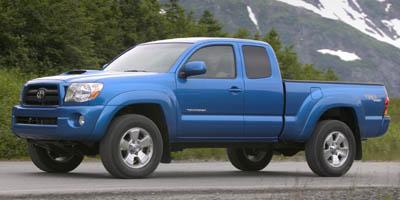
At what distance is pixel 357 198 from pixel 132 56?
13.6 ft

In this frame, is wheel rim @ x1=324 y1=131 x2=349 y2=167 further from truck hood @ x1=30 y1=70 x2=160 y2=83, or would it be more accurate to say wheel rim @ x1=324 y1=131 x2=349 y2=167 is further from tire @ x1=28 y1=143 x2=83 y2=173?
tire @ x1=28 y1=143 x2=83 y2=173

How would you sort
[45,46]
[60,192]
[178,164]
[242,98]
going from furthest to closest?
[45,46] < [178,164] < [242,98] < [60,192]

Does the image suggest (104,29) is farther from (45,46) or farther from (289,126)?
(289,126)

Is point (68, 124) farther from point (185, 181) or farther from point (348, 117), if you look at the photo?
point (348, 117)

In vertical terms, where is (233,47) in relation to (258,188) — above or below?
above

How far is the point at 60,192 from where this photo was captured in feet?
27.8

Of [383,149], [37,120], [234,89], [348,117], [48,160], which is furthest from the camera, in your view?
[383,149]

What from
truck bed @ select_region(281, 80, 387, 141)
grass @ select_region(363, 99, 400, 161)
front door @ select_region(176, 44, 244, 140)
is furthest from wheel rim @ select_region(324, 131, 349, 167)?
grass @ select_region(363, 99, 400, 161)

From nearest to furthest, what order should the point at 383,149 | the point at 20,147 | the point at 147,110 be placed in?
1. the point at 147,110
2. the point at 20,147
3. the point at 383,149

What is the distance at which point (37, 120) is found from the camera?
10484mm

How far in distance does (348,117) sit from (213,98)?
9.15 feet

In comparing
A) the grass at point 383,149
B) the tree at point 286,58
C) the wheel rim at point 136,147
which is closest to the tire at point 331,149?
the wheel rim at point 136,147

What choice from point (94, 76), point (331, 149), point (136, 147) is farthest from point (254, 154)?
point (94, 76)

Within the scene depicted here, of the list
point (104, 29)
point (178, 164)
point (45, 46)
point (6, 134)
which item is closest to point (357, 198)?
point (178, 164)
